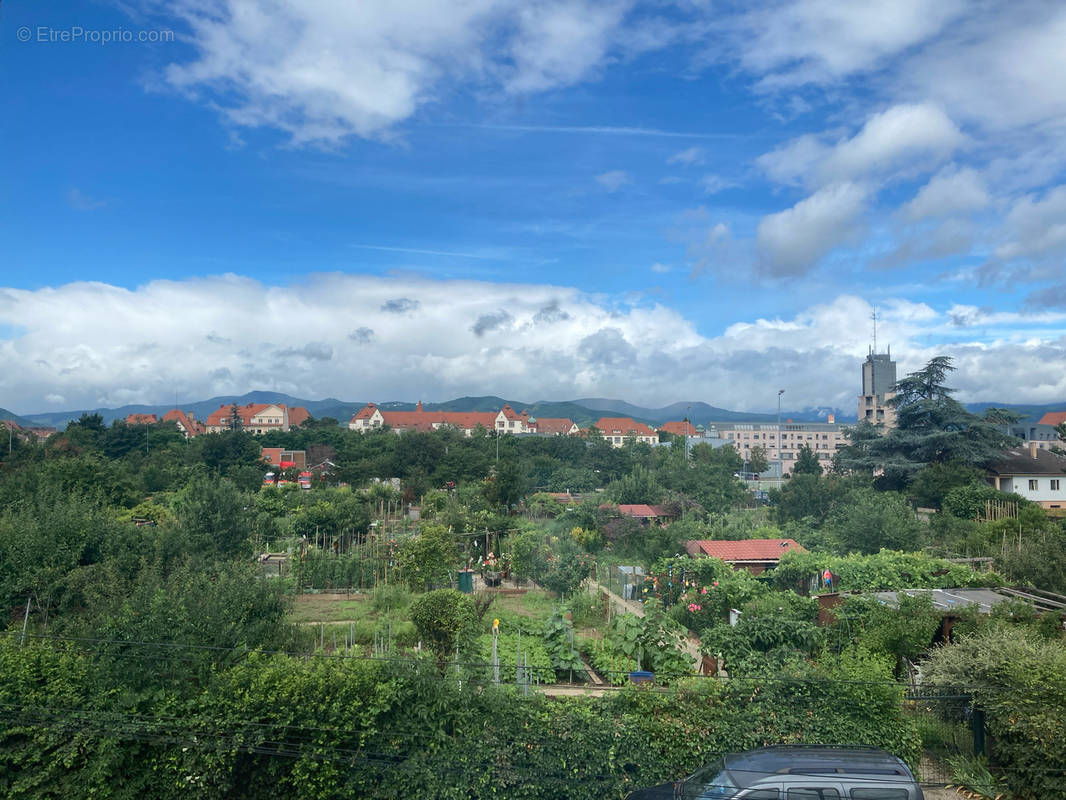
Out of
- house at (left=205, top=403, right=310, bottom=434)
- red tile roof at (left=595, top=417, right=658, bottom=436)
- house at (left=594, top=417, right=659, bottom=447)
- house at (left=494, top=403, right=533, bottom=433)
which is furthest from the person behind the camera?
red tile roof at (left=595, top=417, right=658, bottom=436)

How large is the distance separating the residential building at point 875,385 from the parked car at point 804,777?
A: 6739 centimetres

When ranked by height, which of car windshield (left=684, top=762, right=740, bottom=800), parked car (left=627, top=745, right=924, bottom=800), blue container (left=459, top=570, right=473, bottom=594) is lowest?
blue container (left=459, top=570, right=473, bottom=594)

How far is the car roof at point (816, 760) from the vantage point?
18.0ft

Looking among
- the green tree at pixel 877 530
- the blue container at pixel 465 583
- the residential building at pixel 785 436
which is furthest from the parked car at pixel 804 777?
the residential building at pixel 785 436

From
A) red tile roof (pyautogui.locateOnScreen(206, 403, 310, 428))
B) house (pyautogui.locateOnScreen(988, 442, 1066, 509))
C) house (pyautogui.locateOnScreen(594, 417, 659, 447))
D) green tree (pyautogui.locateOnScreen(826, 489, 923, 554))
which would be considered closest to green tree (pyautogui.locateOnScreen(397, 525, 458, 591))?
green tree (pyautogui.locateOnScreen(826, 489, 923, 554))

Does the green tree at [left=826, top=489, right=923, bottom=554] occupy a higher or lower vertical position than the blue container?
higher

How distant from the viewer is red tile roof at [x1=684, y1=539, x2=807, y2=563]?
17.2 meters

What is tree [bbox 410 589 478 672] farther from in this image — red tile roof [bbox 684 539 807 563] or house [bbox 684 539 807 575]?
red tile roof [bbox 684 539 807 563]

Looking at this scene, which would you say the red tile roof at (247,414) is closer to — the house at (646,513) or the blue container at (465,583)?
the house at (646,513)

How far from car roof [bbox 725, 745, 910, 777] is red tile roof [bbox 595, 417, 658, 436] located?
8100 centimetres

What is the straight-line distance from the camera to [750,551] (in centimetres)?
1741

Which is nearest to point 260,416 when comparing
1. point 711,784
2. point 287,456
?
point 287,456

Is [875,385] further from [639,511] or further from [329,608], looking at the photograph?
[329,608]

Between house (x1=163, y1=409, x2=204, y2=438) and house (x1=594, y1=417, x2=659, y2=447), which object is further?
house (x1=594, y1=417, x2=659, y2=447)
